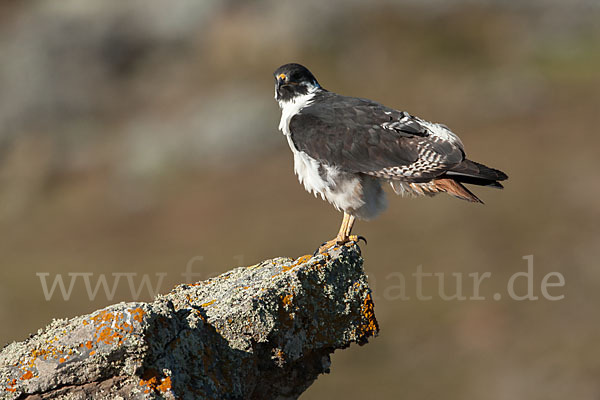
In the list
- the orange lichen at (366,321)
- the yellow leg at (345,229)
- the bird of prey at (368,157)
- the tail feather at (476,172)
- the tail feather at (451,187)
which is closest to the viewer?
the orange lichen at (366,321)

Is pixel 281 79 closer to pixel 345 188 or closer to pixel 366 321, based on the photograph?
pixel 345 188

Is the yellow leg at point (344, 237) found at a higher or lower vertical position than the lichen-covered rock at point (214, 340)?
higher

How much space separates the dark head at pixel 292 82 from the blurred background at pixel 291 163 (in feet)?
21.3

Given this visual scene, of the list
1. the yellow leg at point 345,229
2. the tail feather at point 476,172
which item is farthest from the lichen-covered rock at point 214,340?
the tail feather at point 476,172

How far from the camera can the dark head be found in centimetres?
852

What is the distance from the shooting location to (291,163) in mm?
25641

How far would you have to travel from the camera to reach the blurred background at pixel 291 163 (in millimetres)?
14398

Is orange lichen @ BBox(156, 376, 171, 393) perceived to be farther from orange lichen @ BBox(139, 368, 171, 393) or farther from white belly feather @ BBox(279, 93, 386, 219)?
white belly feather @ BBox(279, 93, 386, 219)

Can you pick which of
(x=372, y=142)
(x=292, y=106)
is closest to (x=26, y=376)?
(x=372, y=142)

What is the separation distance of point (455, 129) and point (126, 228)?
1112 cm

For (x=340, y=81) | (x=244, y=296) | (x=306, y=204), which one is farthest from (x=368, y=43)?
(x=244, y=296)

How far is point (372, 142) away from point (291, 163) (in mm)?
18241

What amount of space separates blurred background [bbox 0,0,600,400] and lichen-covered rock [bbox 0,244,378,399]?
756cm

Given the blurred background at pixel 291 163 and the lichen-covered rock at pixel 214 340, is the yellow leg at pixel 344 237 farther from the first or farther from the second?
the blurred background at pixel 291 163
